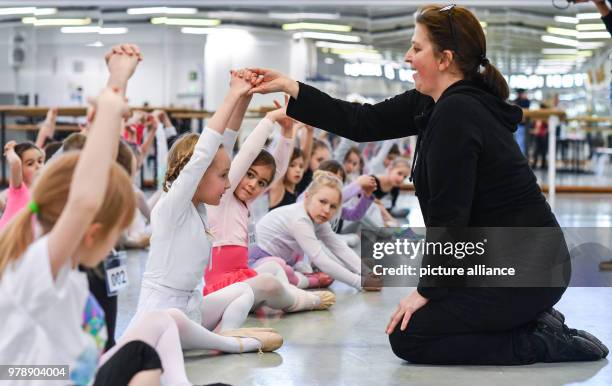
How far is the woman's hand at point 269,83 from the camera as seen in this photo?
10.2ft

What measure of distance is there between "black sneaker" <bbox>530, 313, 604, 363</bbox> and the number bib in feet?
4.43

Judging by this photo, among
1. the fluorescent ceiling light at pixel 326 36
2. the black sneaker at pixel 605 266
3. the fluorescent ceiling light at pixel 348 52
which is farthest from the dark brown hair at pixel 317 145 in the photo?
the fluorescent ceiling light at pixel 348 52

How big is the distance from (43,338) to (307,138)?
4.65 metres

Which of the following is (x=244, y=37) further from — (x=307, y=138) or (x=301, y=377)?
(x=301, y=377)

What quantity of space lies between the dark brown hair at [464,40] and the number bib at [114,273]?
4.11 feet

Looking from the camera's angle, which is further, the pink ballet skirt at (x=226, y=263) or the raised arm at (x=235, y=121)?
the pink ballet skirt at (x=226, y=263)

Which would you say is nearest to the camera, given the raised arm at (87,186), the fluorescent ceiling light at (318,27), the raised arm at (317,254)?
the raised arm at (87,186)

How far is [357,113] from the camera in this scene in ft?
11.5

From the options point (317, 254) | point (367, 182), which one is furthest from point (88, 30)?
point (317, 254)

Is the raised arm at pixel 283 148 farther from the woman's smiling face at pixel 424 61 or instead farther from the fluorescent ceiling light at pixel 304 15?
the fluorescent ceiling light at pixel 304 15

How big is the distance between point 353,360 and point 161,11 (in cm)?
1044

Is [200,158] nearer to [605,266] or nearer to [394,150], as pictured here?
[605,266]

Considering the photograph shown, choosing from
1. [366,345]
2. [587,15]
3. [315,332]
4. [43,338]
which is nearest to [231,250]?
[315,332]

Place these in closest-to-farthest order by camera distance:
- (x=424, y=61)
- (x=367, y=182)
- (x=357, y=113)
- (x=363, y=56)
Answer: (x=424, y=61) < (x=357, y=113) < (x=367, y=182) < (x=363, y=56)
